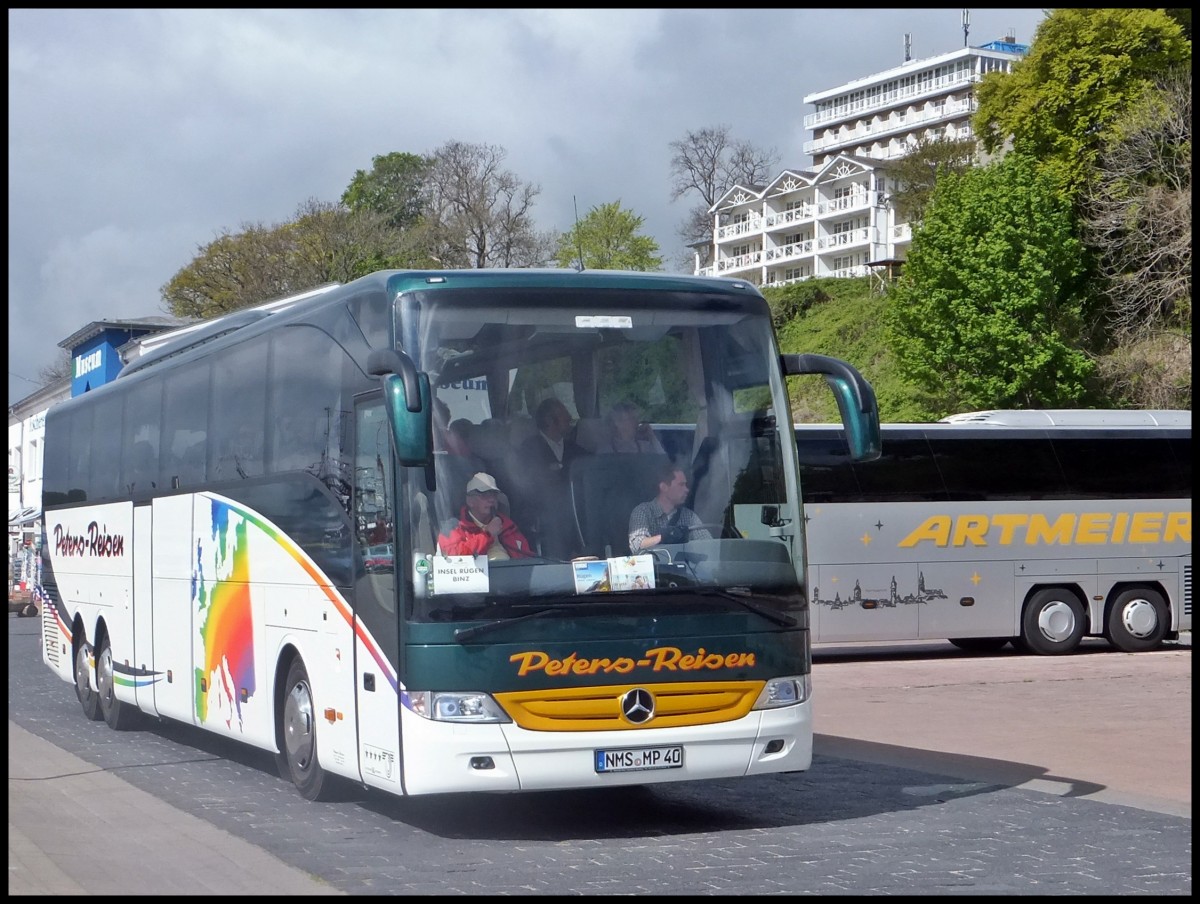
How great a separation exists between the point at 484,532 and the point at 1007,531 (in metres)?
18.6

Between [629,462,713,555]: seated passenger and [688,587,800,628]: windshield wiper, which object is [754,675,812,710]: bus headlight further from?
[629,462,713,555]: seated passenger

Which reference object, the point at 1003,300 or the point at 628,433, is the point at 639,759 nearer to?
the point at 628,433

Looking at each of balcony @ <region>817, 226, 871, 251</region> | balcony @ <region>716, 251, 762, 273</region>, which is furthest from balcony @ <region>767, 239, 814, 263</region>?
balcony @ <region>817, 226, 871, 251</region>

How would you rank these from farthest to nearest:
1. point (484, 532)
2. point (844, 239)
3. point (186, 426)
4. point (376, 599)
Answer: point (844, 239)
point (186, 426)
point (376, 599)
point (484, 532)

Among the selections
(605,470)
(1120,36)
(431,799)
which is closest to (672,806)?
(431,799)

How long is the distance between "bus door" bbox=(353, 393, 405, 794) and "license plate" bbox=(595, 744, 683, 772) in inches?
47.5

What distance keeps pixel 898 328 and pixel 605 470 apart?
156 feet

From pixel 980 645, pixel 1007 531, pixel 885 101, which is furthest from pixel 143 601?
pixel 885 101

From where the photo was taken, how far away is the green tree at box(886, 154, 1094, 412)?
51844 mm

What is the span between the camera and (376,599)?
33.2 ft

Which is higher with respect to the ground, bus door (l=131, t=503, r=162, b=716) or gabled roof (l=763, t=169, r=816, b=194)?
gabled roof (l=763, t=169, r=816, b=194)

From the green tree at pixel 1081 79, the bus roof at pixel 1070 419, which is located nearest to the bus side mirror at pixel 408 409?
the bus roof at pixel 1070 419

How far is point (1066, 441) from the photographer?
27.0 m

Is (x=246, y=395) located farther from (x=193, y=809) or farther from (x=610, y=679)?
(x=610, y=679)
